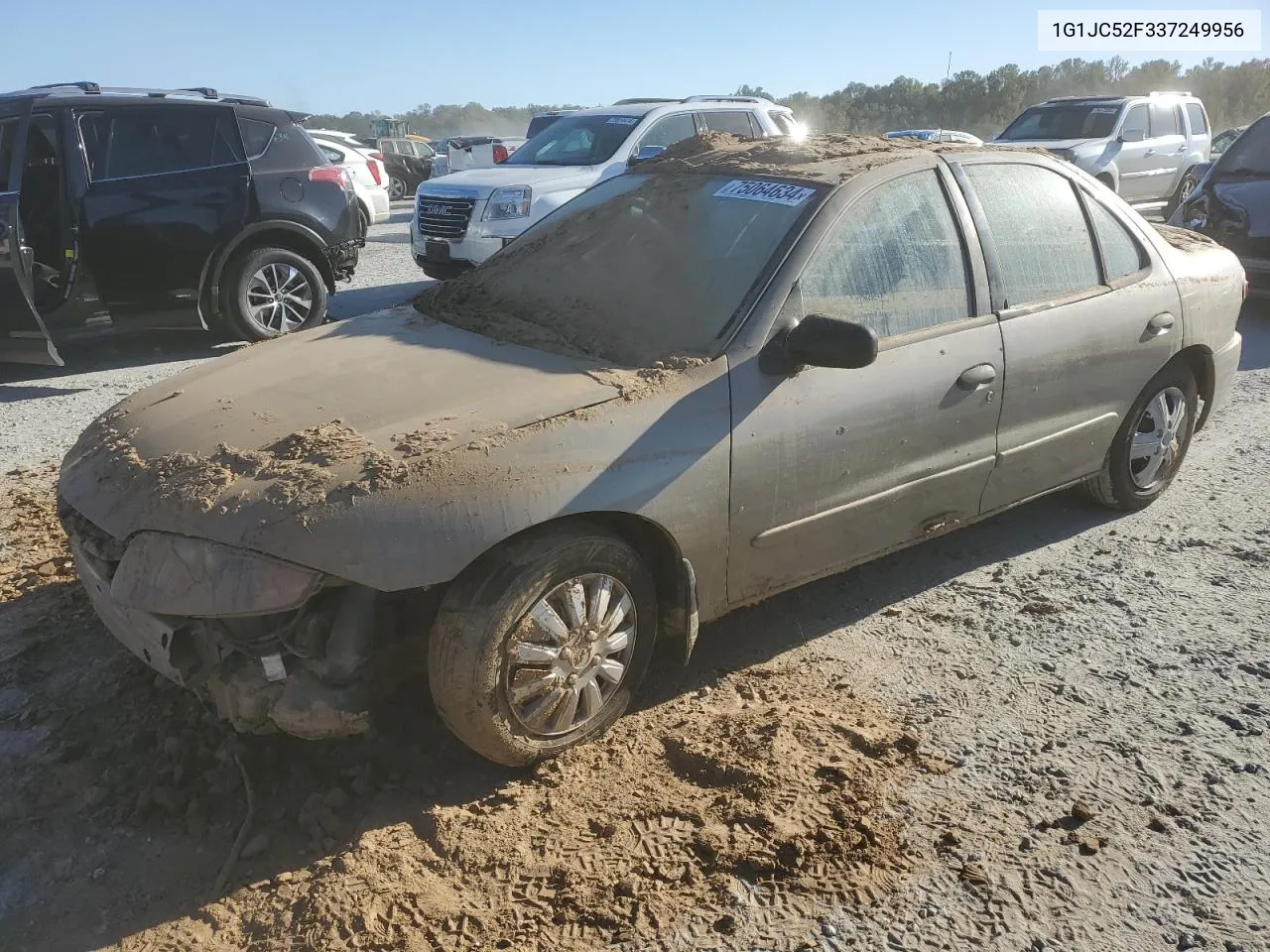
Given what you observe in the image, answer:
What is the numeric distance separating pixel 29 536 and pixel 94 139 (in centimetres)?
414

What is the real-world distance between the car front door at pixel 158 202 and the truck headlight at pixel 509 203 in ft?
8.06

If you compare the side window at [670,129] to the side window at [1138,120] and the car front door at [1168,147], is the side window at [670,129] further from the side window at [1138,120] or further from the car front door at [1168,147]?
the car front door at [1168,147]

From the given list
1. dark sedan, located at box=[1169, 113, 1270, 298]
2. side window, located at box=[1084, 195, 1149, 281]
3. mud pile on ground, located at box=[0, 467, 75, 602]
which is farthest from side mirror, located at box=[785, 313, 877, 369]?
dark sedan, located at box=[1169, 113, 1270, 298]

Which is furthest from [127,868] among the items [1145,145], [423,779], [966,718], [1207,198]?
[1145,145]

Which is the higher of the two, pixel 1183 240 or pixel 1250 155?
pixel 1250 155

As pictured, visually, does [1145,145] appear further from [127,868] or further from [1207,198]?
[127,868]

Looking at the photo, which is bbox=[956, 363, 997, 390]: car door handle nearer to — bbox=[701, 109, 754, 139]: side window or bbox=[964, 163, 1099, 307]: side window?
bbox=[964, 163, 1099, 307]: side window

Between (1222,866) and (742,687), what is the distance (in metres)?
1.43

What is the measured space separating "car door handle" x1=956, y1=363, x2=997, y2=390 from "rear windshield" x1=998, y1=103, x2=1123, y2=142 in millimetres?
13143

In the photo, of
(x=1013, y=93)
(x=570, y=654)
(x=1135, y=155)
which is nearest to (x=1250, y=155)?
(x=1135, y=155)

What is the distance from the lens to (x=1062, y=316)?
386cm

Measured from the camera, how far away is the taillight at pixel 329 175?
26.6ft

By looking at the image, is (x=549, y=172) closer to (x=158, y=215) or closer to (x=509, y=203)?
(x=509, y=203)

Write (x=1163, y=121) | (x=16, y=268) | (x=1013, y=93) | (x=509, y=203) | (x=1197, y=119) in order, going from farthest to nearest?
(x=1013, y=93) → (x=1197, y=119) → (x=1163, y=121) → (x=509, y=203) → (x=16, y=268)
